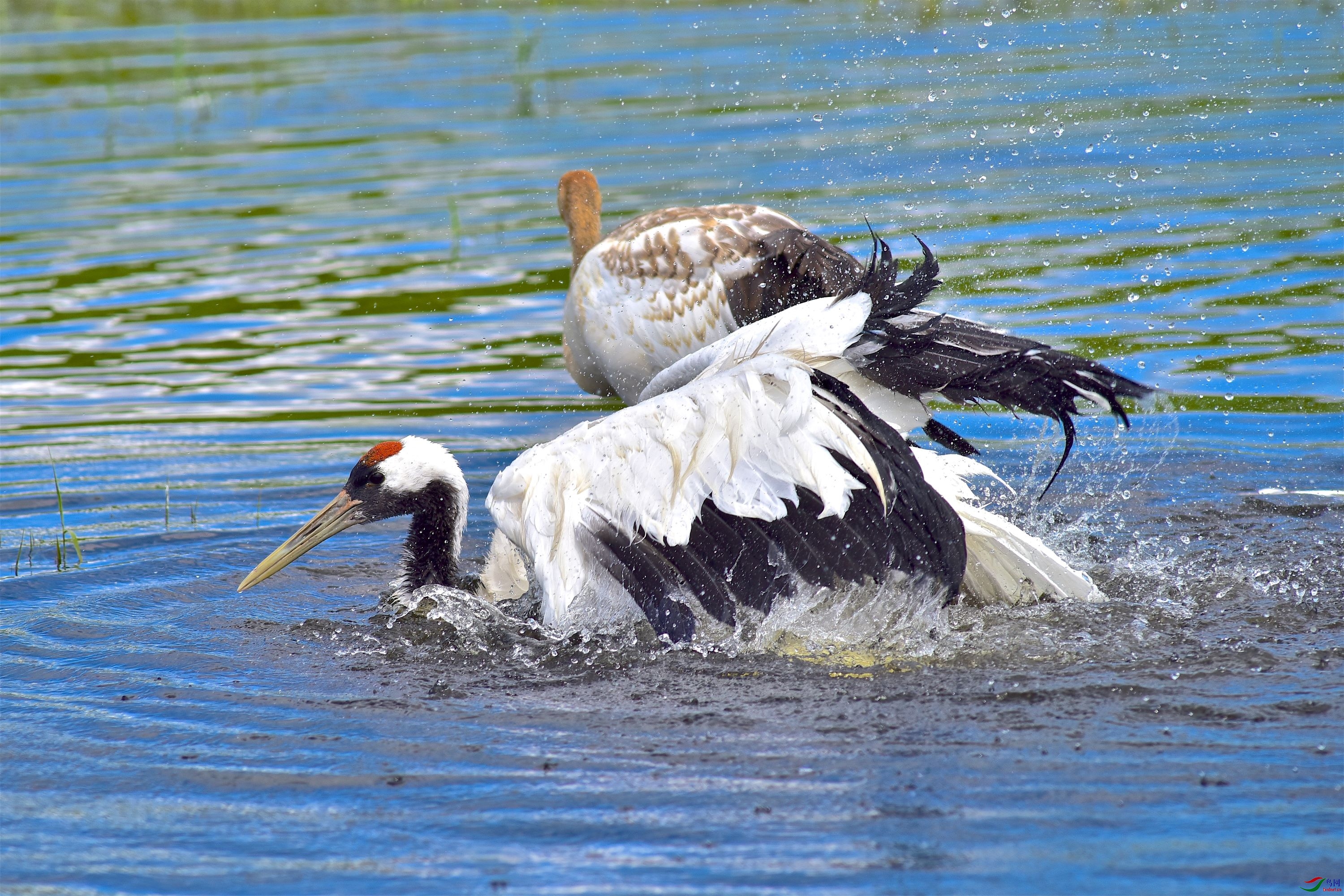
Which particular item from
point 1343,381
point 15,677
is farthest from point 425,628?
point 1343,381

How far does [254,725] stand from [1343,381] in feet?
18.1

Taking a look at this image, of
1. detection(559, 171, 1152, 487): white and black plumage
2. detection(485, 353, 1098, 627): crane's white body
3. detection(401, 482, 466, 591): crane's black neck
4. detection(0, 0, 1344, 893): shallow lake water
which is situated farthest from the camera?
detection(401, 482, 466, 591): crane's black neck

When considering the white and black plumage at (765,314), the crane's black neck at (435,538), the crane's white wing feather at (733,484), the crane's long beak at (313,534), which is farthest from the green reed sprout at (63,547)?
the white and black plumage at (765,314)

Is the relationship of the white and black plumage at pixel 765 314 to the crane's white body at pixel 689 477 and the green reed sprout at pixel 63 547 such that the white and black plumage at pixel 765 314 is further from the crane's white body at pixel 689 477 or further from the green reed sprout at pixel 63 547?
the green reed sprout at pixel 63 547

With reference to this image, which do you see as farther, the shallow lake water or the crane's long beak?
the crane's long beak

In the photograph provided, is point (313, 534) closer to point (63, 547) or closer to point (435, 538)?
point (435, 538)

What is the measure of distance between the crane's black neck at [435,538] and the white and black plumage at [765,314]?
97 centimetres

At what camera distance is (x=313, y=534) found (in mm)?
6051

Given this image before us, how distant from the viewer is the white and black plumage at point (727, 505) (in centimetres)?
483

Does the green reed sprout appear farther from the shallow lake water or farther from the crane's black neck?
the crane's black neck

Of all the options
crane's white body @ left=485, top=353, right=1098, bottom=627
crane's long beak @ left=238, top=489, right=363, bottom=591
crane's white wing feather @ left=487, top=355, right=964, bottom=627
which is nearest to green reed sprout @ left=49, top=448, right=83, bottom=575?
crane's long beak @ left=238, top=489, right=363, bottom=591

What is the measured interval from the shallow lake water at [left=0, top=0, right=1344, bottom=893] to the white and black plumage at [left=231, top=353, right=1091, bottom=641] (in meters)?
0.22

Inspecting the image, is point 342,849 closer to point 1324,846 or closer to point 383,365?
point 1324,846

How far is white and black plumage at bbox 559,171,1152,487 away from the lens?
16.2 feet
